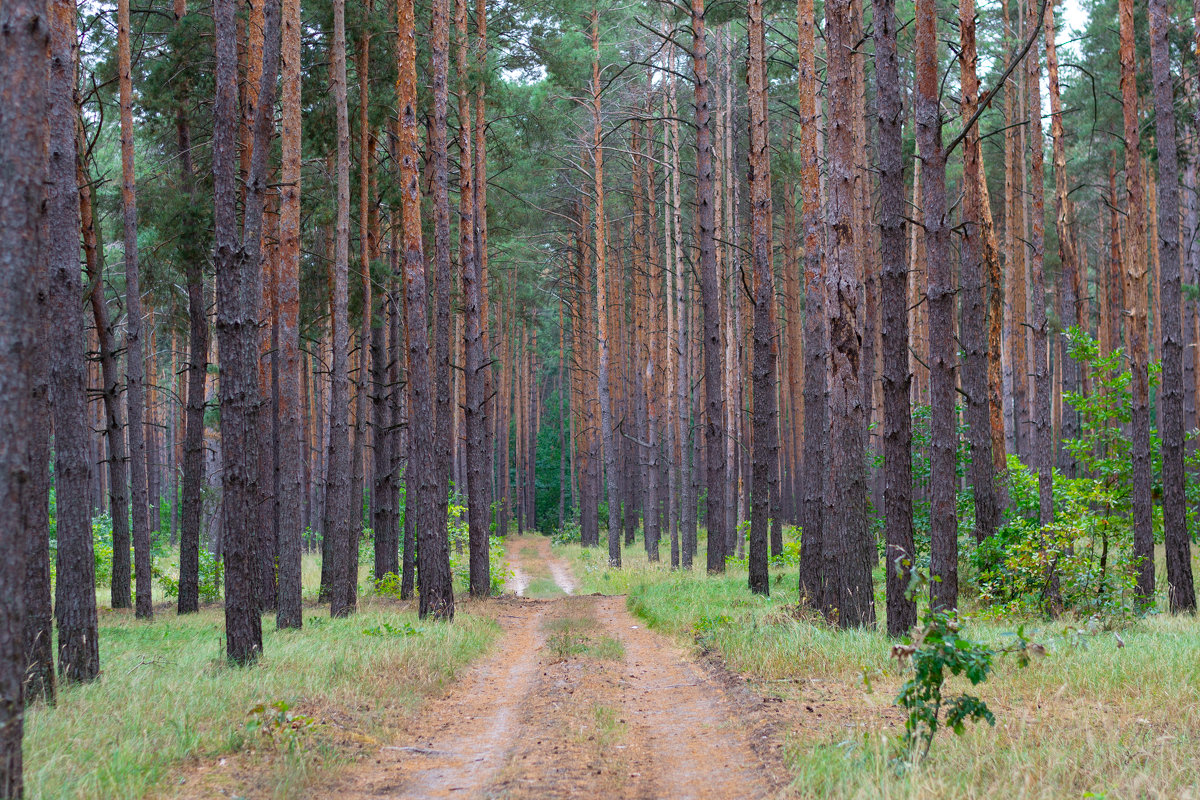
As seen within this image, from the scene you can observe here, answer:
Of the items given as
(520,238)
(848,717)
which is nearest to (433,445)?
(848,717)

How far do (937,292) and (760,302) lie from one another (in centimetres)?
558

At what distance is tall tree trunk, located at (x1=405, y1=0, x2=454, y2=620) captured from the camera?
12203 millimetres

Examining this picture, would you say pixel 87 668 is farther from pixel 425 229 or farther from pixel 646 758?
pixel 425 229

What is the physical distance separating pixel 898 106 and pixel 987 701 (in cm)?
586

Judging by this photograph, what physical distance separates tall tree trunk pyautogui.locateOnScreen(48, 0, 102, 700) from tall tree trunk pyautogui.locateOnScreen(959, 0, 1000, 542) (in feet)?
33.0

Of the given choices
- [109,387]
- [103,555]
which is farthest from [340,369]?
[103,555]

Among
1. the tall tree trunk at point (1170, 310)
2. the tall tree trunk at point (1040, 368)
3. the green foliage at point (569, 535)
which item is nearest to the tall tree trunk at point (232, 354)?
the tall tree trunk at point (1040, 368)

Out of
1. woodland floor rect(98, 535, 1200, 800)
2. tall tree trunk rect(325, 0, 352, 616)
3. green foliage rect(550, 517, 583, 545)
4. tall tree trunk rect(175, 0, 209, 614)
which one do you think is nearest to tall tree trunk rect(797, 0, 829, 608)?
woodland floor rect(98, 535, 1200, 800)

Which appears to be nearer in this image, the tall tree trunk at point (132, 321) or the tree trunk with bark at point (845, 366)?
A: the tree trunk with bark at point (845, 366)

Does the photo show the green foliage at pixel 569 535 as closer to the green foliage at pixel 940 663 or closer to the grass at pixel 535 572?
the grass at pixel 535 572

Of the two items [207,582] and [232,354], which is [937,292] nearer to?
[232,354]

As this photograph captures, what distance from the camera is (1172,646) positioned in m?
7.77

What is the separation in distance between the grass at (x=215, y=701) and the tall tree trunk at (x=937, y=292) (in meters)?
5.44

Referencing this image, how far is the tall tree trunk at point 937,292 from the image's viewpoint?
857 cm
